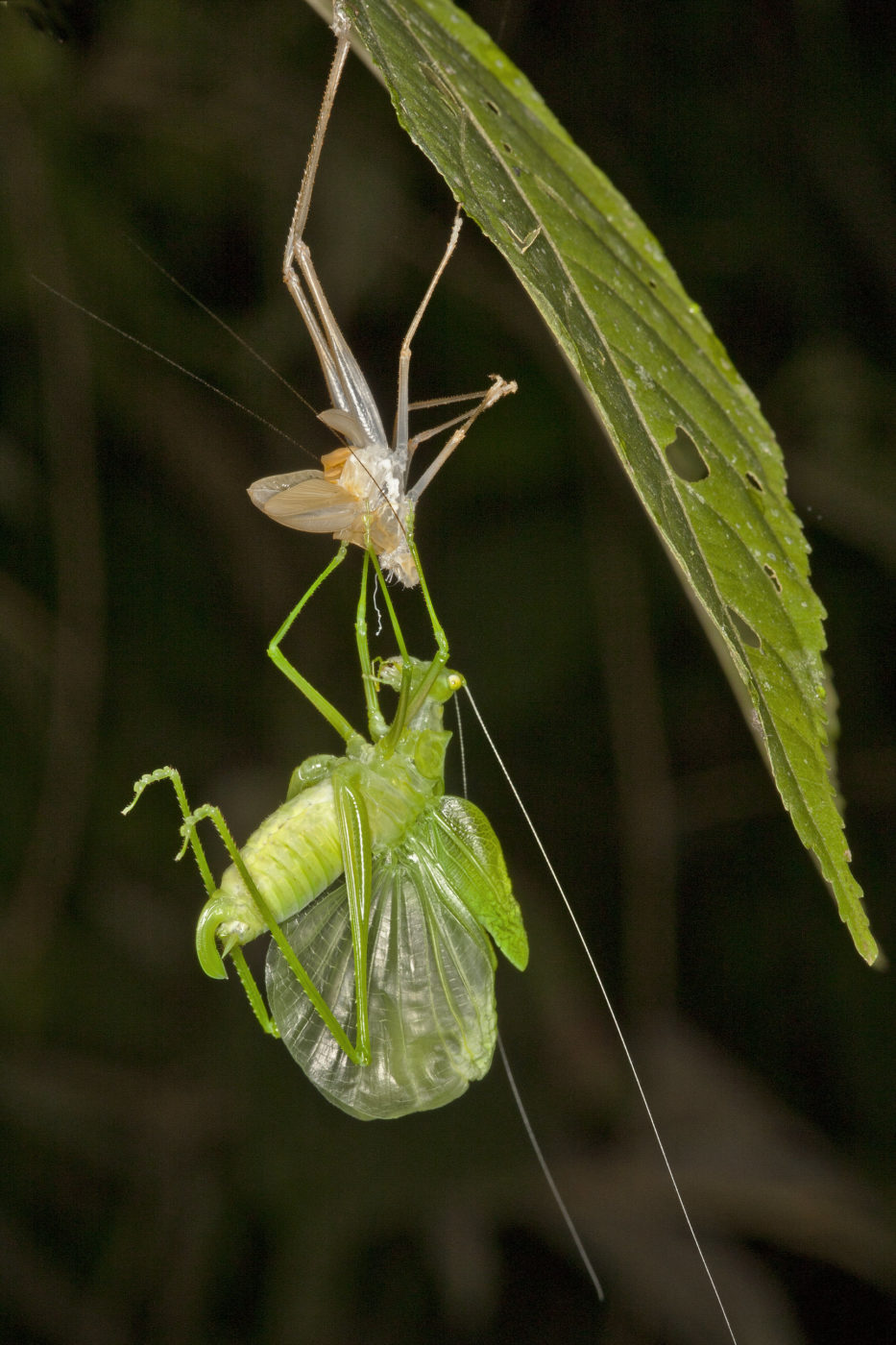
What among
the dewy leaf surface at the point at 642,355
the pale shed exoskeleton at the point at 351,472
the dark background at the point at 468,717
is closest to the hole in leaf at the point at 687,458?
the dewy leaf surface at the point at 642,355

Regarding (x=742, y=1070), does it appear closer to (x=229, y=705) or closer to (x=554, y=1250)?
(x=554, y=1250)

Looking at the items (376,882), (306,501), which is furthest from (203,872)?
(306,501)

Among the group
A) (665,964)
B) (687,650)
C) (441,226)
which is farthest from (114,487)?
(665,964)

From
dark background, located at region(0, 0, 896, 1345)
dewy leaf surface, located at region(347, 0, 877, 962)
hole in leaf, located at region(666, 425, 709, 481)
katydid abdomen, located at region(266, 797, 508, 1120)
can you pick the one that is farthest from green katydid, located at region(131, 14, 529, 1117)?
dark background, located at region(0, 0, 896, 1345)

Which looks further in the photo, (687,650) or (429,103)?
(687,650)

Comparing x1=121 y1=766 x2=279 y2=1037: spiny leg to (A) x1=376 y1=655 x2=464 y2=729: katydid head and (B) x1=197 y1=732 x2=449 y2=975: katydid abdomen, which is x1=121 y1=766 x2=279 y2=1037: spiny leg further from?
(A) x1=376 y1=655 x2=464 y2=729: katydid head

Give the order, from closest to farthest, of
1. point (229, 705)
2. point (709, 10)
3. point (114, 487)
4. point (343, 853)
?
point (343, 853)
point (709, 10)
point (114, 487)
point (229, 705)

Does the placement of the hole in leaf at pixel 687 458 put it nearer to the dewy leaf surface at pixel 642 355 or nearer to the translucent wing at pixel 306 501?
the dewy leaf surface at pixel 642 355

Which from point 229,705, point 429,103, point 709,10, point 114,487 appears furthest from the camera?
point 229,705

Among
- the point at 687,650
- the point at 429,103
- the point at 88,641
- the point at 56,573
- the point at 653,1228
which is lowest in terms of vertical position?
the point at 653,1228
